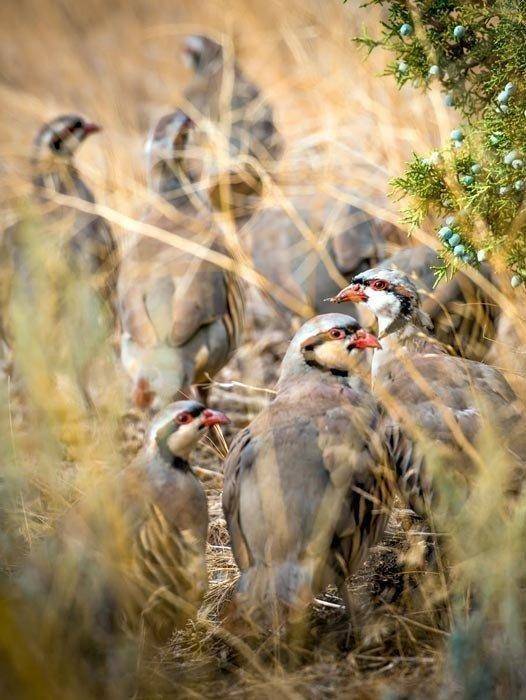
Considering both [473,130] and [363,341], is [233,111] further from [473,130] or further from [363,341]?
[363,341]

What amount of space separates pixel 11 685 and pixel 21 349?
33.1 inches

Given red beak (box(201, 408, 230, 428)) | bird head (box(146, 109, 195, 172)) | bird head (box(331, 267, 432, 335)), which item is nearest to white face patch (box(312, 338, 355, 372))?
red beak (box(201, 408, 230, 428))

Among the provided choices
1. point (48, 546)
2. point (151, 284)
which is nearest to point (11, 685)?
point (48, 546)

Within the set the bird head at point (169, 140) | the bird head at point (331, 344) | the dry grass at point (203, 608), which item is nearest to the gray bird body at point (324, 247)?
the bird head at point (169, 140)

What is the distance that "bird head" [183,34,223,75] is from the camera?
273 inches

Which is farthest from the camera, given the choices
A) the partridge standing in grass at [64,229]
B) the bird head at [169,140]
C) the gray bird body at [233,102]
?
the gray bird body at [233,102]

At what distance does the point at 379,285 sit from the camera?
12.5 ft

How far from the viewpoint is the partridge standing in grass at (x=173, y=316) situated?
15.8 ft

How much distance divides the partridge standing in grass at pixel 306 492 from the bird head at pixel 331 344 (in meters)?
0.01

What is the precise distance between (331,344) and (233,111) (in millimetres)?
3680

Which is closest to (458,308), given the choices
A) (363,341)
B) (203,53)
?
(363,341)

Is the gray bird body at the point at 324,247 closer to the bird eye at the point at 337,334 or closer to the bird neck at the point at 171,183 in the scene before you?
the bird neck at the point at 171,183

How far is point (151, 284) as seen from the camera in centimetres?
492

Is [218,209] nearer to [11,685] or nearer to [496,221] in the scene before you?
[496,221]
